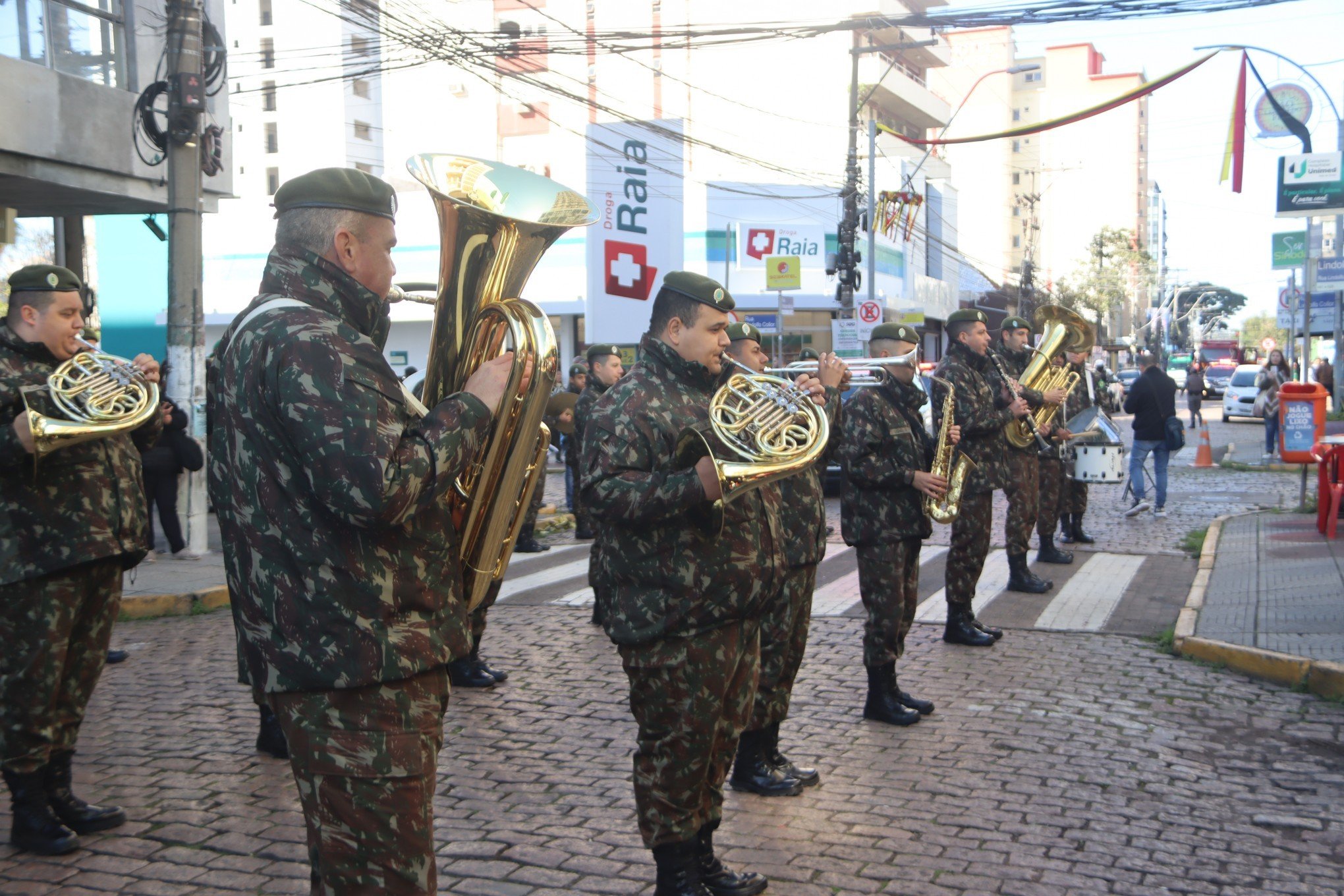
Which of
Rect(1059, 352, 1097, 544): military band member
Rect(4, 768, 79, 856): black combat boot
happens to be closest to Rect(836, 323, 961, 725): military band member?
Rect(4, 768, 79, 856): black combat boot

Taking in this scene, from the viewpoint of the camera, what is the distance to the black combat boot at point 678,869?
3619mm

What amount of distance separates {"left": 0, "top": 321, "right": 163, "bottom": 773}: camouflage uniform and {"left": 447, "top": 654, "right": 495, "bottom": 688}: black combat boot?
2.31 m

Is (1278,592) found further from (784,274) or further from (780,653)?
(784,274)

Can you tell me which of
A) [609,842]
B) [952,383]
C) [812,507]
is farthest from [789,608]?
[952,383]

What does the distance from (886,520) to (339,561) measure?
3757 mm

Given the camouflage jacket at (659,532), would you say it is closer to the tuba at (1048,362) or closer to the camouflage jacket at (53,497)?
the camouflage jacket at (53,497)

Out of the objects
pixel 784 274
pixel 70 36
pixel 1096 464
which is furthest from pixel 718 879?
pixel 784 274

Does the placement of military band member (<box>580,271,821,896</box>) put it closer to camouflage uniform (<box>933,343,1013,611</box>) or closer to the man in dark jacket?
camouflage uniform (<box>933,343,1013,611</box>)

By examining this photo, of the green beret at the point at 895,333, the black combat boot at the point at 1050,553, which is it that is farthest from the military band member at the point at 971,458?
the black combat boot at the point at 1050,553

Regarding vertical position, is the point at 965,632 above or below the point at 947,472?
below

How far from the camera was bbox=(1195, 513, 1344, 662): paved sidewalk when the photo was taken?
7199 millimetres

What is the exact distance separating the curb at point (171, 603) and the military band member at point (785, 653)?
5634 millimetres

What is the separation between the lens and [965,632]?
24.6 feet

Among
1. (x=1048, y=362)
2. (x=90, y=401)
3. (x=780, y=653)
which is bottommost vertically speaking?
(x=780, y=653)
